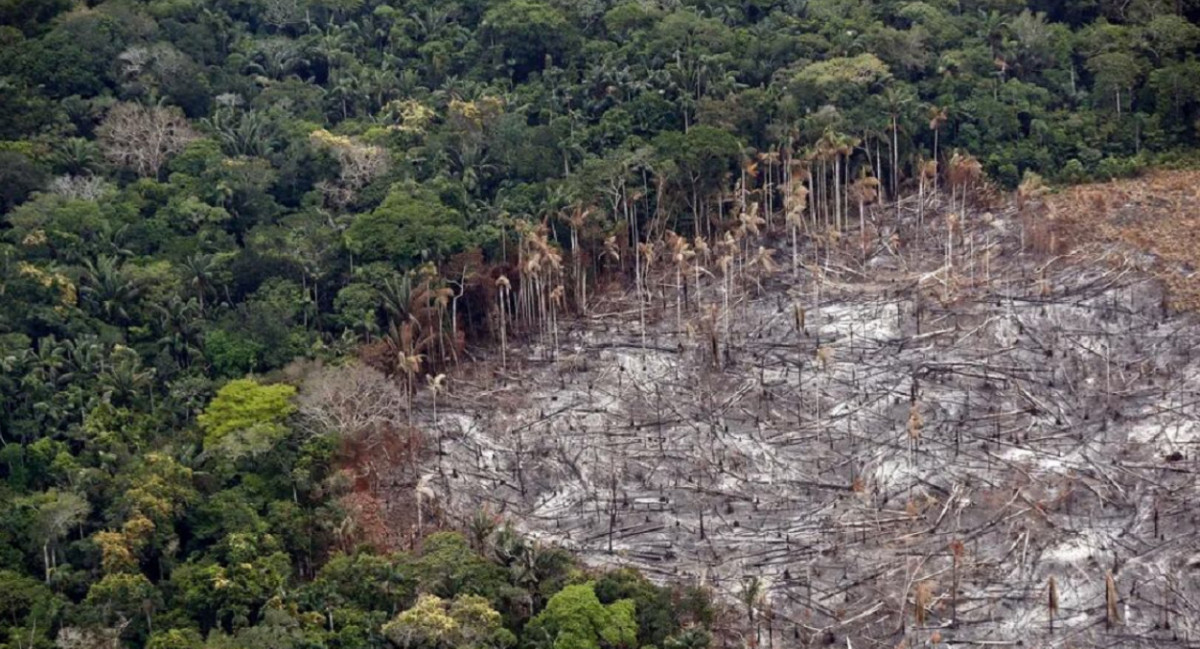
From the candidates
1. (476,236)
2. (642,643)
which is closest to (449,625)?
(642,643)

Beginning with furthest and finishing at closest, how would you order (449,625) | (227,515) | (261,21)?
(261,21) → (227,515) → (449,625)

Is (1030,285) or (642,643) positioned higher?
(1030,285)

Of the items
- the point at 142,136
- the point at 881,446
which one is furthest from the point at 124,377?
the point at 881,446

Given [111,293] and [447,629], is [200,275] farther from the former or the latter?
[447,629]

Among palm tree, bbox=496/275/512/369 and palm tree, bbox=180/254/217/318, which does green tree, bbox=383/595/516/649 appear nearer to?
palm tree, bbox=496/275/512/369

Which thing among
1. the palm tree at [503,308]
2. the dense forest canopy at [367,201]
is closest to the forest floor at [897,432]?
the palm tree at [503,308]

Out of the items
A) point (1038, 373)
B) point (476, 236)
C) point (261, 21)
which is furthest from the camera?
point (261, 21)

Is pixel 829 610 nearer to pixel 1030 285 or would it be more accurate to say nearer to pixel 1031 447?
pixel 1031 447
